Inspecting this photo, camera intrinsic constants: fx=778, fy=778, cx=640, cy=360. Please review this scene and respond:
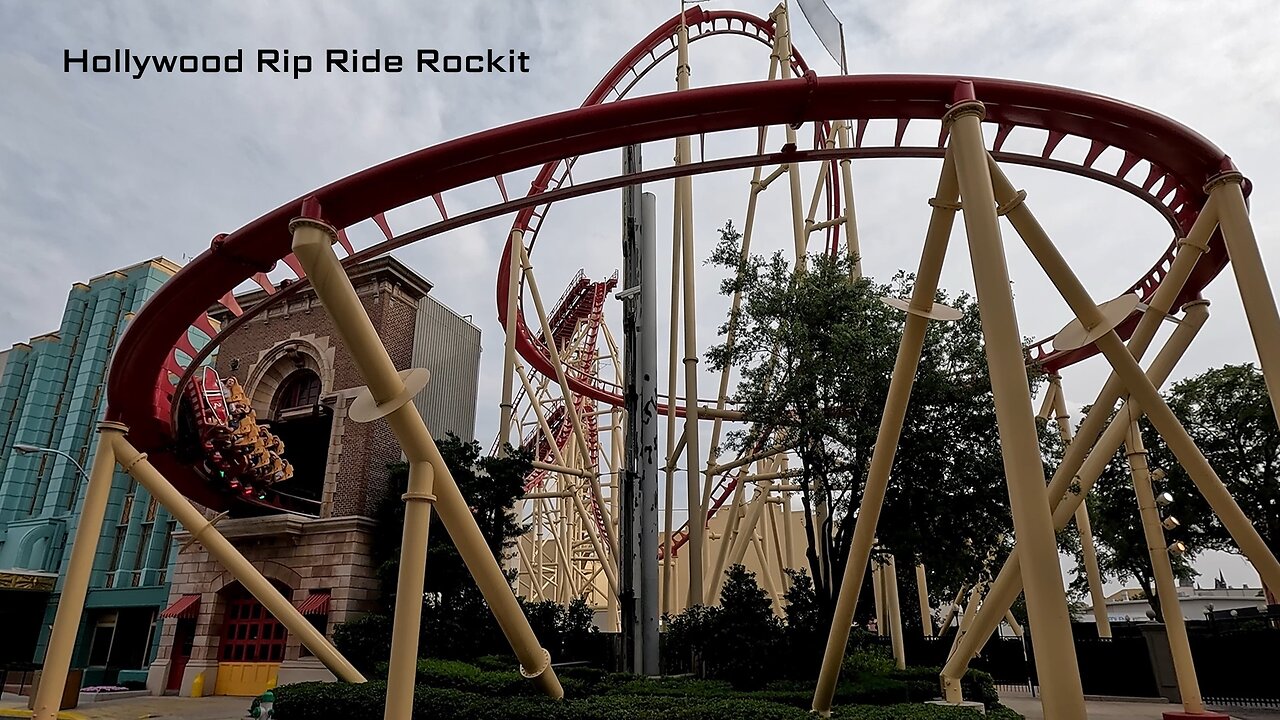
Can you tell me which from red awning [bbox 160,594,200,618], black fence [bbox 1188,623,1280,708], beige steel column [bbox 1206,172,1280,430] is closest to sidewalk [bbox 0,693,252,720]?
red awning [bbox 160,594,200,618]

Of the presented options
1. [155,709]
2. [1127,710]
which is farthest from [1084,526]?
[155,709]

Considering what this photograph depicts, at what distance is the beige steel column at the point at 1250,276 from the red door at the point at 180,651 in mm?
23911

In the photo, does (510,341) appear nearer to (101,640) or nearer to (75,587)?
(75,587)

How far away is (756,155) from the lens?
731 cm

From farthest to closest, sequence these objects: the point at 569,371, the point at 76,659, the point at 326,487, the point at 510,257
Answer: the point at 76,659, the point at 569,371, the point at 326,487, the point at 510,257

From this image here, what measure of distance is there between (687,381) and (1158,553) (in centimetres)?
A: 878

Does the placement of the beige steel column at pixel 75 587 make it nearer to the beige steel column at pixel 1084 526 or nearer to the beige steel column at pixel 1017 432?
the beige steel column at pixel 1017 432

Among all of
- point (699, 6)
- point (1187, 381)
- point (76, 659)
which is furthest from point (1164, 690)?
point (76, 659)

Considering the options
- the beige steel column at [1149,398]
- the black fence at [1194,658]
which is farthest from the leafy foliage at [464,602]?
the beige steel column at [1149,398]

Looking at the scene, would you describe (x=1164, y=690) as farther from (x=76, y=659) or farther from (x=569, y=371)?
(x=76, y=659)

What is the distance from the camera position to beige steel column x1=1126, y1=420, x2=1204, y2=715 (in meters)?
8.59

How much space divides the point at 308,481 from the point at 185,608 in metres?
4.48

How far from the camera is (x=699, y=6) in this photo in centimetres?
1981

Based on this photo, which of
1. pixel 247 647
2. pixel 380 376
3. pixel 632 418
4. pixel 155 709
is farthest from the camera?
pixel 247 647
